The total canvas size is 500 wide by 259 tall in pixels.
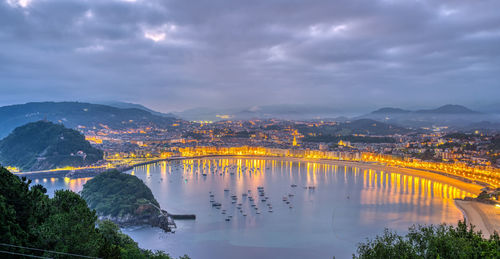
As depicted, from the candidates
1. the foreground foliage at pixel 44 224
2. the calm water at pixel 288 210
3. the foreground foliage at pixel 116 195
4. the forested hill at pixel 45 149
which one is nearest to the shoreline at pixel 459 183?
the calm water at pixel 288 210

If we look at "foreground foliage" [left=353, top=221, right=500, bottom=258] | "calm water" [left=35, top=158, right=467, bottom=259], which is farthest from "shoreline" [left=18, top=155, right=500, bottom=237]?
"foreground foliage" [left=353, top=221, right=500, bottom=258]

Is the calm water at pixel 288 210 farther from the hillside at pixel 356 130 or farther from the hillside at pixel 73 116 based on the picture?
the hillside at pixel 356 130

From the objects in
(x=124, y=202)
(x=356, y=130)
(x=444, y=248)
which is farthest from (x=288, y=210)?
(x=356, y=130)

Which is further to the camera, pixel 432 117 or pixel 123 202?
pixel 432 117

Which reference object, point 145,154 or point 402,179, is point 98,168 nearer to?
point 145,154

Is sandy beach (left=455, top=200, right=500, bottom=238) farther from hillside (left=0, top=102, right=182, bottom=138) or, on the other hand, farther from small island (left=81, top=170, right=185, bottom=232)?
hillside (left=0, top=102, right=182, bottom=138)

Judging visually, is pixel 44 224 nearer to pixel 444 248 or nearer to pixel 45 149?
pixel 444 248
